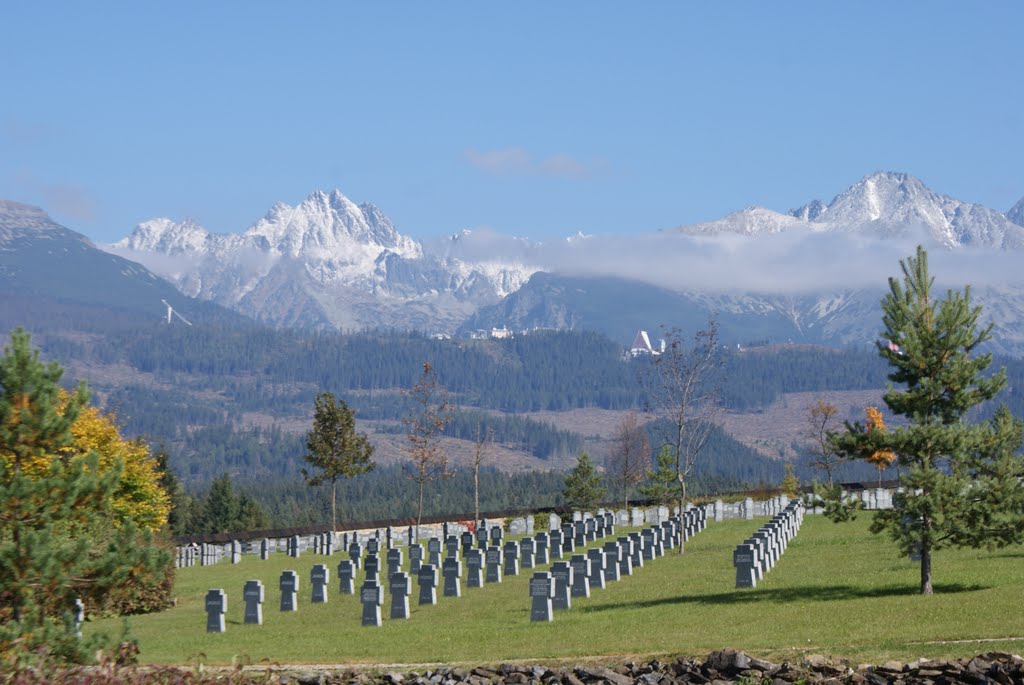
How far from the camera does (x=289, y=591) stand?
40.6 m

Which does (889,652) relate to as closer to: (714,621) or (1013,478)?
(714,621)

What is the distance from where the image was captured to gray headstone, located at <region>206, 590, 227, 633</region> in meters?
35.4

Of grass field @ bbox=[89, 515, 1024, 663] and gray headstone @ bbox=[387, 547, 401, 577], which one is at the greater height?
gray headstone @ bbox=[387, 547, 401, 577]

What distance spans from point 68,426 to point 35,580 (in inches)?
163

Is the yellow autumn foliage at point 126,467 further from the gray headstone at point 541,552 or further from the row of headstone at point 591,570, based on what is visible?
the row of headstone at point 591,570

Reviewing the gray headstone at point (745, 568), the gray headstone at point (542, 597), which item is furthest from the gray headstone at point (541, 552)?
the gray headstone at point (542, 597)

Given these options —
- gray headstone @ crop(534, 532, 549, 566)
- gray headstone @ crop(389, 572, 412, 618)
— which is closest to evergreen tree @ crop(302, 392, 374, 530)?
gray headstone @ crop(534, 532, 549, 566)

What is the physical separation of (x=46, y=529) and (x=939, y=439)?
1813 cm

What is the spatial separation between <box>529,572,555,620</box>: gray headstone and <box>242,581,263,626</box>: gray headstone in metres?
8.13

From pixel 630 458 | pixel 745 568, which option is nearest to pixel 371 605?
pixel 745 568

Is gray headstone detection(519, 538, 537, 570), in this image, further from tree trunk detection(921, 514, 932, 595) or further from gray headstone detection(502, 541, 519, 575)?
tree trunk detection(921, 514, 932, 595)

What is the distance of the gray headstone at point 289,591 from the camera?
40375mm

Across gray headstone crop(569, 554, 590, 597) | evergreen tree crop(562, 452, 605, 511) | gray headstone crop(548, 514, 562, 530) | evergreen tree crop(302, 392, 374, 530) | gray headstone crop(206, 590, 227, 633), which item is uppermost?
evergreen tree crop(302, 392, 374, 530)

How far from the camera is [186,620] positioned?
39875 mm
